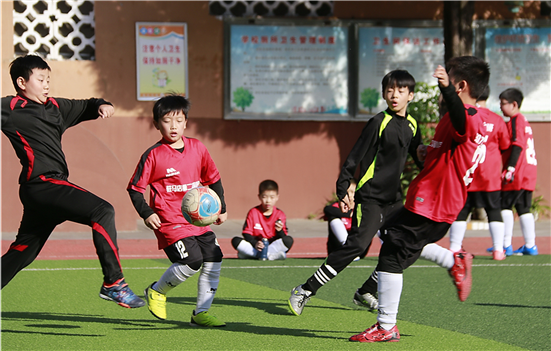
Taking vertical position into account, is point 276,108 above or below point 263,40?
below

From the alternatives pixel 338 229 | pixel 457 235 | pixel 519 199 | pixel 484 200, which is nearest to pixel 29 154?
pixel 338 229

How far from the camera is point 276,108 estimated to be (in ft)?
43.9

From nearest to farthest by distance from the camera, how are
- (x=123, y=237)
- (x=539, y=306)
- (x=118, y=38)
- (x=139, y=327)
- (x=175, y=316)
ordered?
(x=139, y=327) → (x=175, y=316) → (x=539, y=306) → (x=123, y=237) → (x=118, y=38)

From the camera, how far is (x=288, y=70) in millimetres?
13414

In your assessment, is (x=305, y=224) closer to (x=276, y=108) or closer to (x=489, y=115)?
(x=276, y=108)

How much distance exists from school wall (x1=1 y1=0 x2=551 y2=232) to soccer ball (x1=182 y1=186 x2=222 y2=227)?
25.5 ft

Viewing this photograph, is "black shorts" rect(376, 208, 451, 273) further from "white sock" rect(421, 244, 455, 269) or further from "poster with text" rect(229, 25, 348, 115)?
"poster with text" rect(229, 25, 348, 115)

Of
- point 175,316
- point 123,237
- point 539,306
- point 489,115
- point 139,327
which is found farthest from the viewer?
point 123,237

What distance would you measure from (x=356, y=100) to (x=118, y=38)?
4663 mm

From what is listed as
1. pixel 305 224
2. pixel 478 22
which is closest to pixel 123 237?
pixel 305 224

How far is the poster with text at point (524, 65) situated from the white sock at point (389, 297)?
32.3 feet

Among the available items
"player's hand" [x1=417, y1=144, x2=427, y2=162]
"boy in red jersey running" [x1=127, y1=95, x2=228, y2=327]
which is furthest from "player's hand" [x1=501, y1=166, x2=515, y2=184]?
"boy in red jersey running" [x1=127, y1=95, x2=228, y2=327]

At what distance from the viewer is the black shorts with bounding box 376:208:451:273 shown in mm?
4738

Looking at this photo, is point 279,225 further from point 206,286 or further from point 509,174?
point 206,286
